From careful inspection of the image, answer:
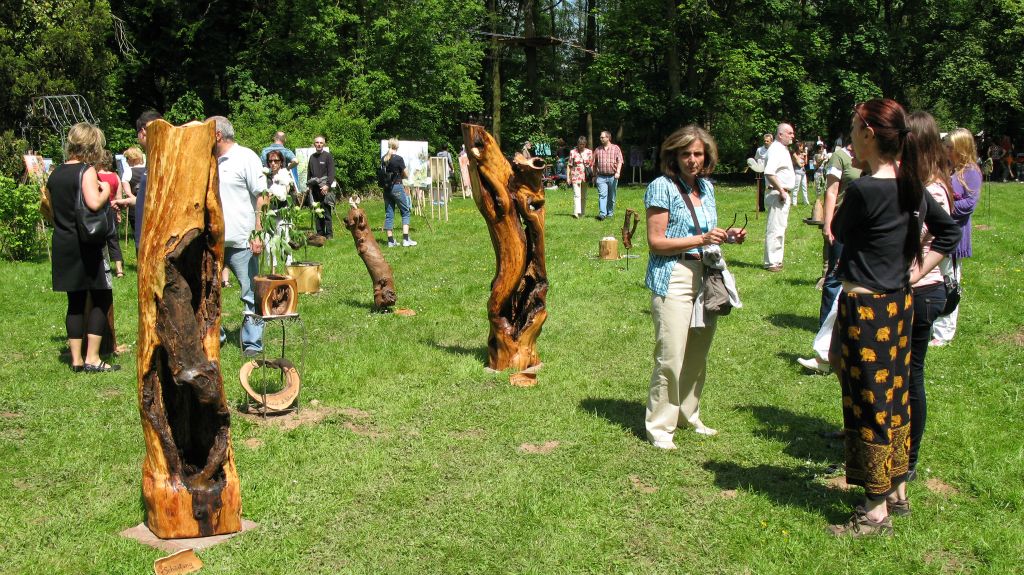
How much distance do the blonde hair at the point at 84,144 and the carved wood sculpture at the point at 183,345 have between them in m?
3.03

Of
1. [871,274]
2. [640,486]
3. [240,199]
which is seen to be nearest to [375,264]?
[240,199]

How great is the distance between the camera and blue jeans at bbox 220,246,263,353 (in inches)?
276

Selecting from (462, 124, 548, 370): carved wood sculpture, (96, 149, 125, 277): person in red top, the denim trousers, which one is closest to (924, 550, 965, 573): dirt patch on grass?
the denim trousers

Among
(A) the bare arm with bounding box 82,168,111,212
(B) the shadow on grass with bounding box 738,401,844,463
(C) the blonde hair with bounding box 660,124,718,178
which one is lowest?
(B) the shadow on grass with bounding box 738,401,844,463

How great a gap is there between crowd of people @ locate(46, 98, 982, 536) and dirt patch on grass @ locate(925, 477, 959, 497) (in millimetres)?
154

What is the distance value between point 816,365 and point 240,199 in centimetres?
502

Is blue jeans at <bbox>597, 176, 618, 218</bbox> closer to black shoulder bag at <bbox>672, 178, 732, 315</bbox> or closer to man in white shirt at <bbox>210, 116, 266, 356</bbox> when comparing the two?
man in white shirt at <bbox>210, 116, 266, 356</bbox>

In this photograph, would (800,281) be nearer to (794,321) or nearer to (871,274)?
(794,321)

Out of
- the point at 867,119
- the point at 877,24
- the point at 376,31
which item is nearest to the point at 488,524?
the point at 867,119

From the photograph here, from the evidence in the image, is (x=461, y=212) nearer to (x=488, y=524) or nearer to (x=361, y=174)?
(x=361, y=174)

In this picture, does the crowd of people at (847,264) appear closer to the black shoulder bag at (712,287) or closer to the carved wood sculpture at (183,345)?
the black shoulder bag at (712,287)

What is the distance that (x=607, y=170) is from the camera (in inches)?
706

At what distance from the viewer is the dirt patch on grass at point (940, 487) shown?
4.64 m

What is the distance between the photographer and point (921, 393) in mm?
4328
